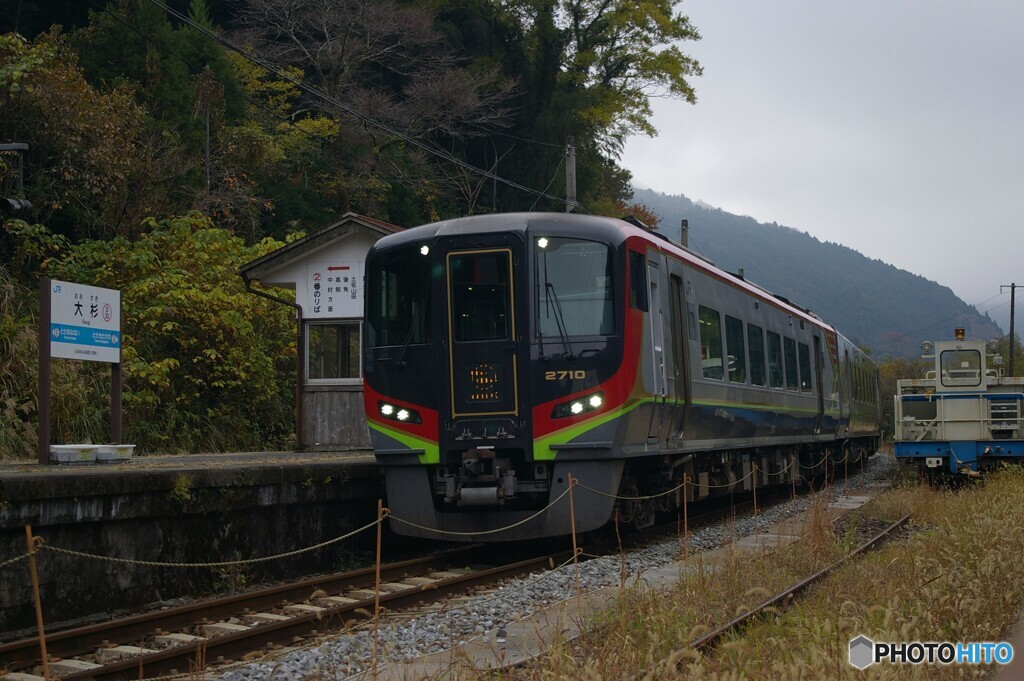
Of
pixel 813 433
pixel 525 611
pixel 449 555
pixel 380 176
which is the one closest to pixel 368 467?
pixel 449 555

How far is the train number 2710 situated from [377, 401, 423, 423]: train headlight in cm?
122

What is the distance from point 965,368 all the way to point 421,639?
50.0 ft

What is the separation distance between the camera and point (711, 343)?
12.4m

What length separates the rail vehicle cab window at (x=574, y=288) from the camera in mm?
9680

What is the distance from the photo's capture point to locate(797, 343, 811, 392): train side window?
58.3 feet

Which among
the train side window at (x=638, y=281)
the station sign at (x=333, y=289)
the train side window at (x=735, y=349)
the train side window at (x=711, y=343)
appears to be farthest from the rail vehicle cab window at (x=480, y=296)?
the station sign at (x=333, y=289)

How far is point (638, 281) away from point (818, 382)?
10214 millimetres

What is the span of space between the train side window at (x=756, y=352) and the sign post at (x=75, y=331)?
7.62 m

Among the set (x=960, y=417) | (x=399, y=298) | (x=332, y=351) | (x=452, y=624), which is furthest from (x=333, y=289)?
(x=960, y=417)

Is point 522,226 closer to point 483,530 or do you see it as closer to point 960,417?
point 483,530

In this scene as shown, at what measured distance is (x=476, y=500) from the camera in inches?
370

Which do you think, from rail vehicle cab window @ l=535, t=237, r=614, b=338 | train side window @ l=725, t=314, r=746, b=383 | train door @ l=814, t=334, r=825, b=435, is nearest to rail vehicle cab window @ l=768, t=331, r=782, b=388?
train side window @ l=725, t=314, r=746, b=383

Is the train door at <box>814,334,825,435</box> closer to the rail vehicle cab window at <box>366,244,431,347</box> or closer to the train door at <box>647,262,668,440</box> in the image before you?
the train door at <box>647,262,668,440</box>

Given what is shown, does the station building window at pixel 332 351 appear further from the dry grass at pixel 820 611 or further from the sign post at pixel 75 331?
the dry grass at pixel 820 611
